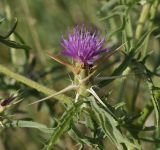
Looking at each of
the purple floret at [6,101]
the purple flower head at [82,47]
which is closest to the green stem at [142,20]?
the purple flower head at [82,47]

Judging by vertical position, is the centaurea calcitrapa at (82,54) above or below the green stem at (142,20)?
above

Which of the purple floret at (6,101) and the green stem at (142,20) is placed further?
the green stem at (142,20)

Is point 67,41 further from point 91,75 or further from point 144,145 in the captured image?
point 144,145

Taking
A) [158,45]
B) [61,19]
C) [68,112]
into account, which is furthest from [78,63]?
[61,19]

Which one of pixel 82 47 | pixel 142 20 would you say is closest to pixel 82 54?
pixel 82 47

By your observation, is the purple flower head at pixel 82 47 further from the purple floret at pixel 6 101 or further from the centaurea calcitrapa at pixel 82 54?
the purple floret at pixel 6 101

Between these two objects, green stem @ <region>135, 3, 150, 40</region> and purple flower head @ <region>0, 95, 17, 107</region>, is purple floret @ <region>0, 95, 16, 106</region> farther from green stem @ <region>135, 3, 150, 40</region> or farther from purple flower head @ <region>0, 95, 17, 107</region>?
green stem @ <region>135, 3, 150, 40</region>

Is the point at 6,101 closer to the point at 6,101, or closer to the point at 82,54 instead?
the point at 6,101

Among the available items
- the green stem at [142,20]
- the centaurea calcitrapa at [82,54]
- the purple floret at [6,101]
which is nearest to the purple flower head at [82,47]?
the centaurea calcitrapa at [82,54]
